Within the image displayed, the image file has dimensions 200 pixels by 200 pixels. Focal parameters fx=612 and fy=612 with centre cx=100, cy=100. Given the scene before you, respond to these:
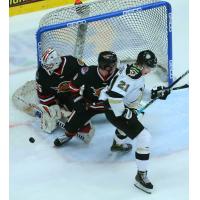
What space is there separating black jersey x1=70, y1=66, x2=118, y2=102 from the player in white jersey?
0.25 meters

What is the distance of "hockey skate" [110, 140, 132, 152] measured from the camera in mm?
3305

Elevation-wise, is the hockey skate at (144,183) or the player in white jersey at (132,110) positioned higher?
the player in white jersey at (132,110)

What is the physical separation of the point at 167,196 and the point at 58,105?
96cm

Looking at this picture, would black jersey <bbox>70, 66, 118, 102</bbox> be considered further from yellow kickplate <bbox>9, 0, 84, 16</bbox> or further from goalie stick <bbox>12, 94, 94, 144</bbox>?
yellow kickplate <bbox>9, 0, 84, 16</bbox>

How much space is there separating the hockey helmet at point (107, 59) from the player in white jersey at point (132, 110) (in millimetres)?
107

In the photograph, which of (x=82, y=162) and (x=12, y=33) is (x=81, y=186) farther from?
(x=12, y=33)

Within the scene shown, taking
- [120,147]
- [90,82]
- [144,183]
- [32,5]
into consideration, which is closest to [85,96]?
[90,82]

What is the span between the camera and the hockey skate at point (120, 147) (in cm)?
330

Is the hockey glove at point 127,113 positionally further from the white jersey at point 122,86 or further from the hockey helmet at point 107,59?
the hockey helmet at point 107,59

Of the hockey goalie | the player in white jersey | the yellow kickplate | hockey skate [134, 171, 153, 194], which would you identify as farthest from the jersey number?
the yellow kickplate

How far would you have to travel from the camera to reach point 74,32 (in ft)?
12.3

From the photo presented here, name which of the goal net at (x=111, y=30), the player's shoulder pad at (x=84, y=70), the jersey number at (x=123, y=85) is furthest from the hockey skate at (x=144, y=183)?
the goal net at (x=111, y=30)

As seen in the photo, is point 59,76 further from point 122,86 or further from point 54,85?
point 122,86

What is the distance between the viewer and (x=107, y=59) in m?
3.05
